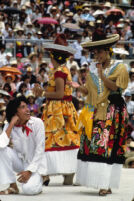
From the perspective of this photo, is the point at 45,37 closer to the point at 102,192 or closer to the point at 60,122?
the point at 60,122

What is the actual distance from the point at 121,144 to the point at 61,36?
197 centimetres

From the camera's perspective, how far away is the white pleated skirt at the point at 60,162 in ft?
28.6

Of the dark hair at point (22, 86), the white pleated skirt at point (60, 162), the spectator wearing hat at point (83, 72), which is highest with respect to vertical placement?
the spectator wearing hat at point (83, 72)

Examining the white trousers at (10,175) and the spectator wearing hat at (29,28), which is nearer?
the white trousers at (10,175)

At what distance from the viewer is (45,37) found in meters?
22.3

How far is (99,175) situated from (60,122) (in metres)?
1.30

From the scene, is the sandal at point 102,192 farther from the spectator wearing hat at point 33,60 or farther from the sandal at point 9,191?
the spectator wearing hat at point 33,60

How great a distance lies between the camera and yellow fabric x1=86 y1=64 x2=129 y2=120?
7.69 meters

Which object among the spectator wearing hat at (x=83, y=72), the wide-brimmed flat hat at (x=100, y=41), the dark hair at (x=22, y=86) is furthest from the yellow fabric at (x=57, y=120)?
the spectator wearing hat at (x=83, y=72)

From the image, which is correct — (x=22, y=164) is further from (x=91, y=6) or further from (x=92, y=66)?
(x=91, y=6)

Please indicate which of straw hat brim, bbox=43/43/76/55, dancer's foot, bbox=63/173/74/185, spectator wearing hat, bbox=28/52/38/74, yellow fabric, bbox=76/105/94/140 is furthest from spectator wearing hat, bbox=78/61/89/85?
yellow fabric, bbox=76/105/94/140

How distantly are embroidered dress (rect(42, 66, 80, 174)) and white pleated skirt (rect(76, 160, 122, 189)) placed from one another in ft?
2.81

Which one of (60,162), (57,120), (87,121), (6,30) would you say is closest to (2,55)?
(6,30)

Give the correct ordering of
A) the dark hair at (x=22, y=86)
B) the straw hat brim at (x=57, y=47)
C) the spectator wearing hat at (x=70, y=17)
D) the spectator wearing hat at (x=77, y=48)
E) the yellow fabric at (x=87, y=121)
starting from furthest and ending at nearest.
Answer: the spectator wearing hat at (x=70, y=17), the spectator wearing hat at (x=77, y=48), the dark hair at (x=22, y=86), the straw hat brim at (x=57, y=47), the yellow fabric at (x=87, y=121)
